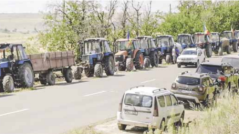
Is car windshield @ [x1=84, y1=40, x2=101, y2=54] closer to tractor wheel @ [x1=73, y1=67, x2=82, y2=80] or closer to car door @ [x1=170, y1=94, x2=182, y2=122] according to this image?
tractor wheel @ [x1=73, y1=67, x2=82, y2=80]

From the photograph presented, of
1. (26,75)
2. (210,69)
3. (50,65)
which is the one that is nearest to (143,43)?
(50,65)

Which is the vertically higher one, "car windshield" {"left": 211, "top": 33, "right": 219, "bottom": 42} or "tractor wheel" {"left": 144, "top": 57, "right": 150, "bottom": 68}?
"car windshield" {"left": 211, "top": 33, "right": 219, "bottom": 42}

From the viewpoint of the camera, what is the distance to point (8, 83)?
2398 centimetres

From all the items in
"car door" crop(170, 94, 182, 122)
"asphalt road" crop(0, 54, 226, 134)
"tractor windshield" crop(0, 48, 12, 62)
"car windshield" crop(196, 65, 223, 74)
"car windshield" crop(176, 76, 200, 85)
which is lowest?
"asphalt road" crop(0, 54, 226, 134)

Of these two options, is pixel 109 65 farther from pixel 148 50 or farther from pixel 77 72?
pixel 148 50

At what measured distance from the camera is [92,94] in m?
23.8

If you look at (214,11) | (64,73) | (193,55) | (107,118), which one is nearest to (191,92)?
(107,118)

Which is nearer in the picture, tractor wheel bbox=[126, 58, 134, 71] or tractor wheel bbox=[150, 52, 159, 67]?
tractor wheel bbox=[126, 58, 134, 71]

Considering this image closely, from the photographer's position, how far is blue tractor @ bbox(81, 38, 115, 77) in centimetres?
3225

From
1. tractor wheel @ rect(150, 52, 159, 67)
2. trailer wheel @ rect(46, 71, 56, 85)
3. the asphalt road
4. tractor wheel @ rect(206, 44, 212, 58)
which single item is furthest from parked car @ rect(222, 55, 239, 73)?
tractor wheel @ rect(206, 44, 212, 58)

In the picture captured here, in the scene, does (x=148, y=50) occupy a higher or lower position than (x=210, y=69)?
higher

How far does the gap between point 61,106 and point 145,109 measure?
20.3 ft

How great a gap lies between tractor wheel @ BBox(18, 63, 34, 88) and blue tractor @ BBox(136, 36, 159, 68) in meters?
15.2

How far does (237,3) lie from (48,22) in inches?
1751
